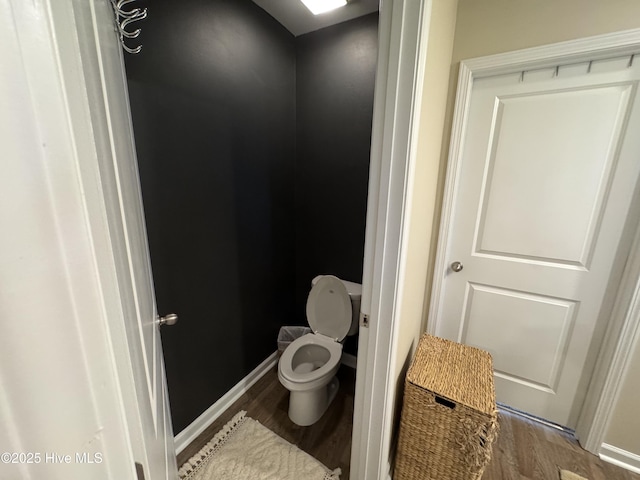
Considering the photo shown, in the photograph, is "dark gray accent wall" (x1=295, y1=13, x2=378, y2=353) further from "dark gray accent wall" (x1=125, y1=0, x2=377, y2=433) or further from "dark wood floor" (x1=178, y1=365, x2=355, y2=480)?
"dark wood floor" (x1=178, y1=365, x2=355, y2=480)

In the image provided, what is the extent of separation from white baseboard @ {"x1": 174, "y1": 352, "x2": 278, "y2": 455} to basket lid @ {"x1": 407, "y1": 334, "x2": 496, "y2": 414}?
1191 mm

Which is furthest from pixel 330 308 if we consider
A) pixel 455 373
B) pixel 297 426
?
pixel 455 373

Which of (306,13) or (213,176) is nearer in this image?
(213,176)

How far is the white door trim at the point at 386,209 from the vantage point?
2.43 feet

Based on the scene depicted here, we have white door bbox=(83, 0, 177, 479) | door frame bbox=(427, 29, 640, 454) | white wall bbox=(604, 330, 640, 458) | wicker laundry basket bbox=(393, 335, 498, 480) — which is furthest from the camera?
white wall bbox=(604, 330, 640, 458)

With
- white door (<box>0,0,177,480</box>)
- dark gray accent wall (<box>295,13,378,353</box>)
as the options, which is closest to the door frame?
dark gray accent wall (<box>295,13,378,353</box>)

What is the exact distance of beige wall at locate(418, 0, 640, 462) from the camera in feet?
3.56

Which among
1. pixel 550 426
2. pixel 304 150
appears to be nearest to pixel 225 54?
pixel 304 150

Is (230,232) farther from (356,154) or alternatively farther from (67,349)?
(67,349)

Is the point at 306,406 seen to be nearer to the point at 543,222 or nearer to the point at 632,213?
the point at 543,222

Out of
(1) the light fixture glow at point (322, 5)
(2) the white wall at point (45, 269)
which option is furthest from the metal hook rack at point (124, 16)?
(1) the light fixture glow at point (322, 5)

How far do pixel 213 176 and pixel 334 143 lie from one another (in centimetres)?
92

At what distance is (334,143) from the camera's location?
188 centimetres

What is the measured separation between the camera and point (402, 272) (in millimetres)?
899
